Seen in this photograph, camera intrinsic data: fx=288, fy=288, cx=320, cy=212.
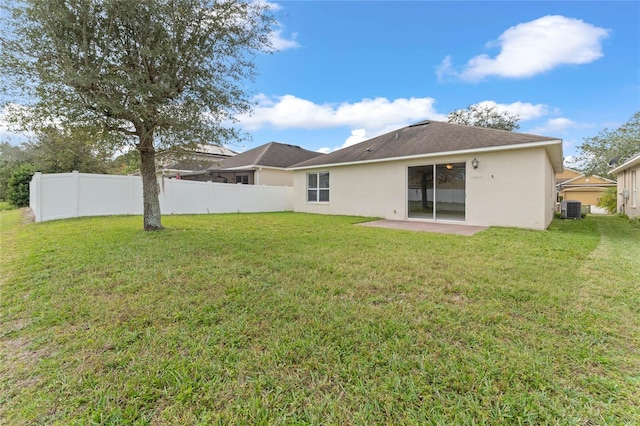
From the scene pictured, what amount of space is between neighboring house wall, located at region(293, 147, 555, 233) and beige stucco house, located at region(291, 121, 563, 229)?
2cm

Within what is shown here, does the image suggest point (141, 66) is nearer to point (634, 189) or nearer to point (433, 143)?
point (433, 143)

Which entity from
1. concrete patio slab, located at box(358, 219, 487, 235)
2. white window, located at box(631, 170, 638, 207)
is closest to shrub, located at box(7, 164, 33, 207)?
concrete patio slab, located at box(358, 219, 487, 235)

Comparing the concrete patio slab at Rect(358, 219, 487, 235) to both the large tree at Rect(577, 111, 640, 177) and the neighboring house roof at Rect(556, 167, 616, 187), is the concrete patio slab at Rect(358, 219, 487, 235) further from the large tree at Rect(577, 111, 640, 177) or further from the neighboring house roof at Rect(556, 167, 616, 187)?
the neighboring house roof at Rect(556, 167, 616, 187)

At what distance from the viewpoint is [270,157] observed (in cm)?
1916

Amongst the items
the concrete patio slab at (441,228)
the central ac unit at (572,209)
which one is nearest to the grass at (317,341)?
the concrete patio slab at (441,228)

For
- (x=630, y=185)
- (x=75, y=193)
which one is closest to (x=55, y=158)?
(x=75, y=193)

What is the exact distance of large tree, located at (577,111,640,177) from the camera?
83.2 feet

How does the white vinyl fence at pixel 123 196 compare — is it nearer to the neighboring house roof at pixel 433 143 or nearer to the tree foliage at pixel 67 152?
the tree foliage at pixel 67 152

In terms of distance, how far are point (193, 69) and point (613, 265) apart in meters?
8.91

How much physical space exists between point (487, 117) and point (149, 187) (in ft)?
94.6

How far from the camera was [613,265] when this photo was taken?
15.3 feet

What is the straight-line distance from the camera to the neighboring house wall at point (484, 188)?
27.7 feet

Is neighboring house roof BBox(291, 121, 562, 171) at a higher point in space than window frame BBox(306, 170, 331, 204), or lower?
higher

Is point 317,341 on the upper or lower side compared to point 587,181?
lower
